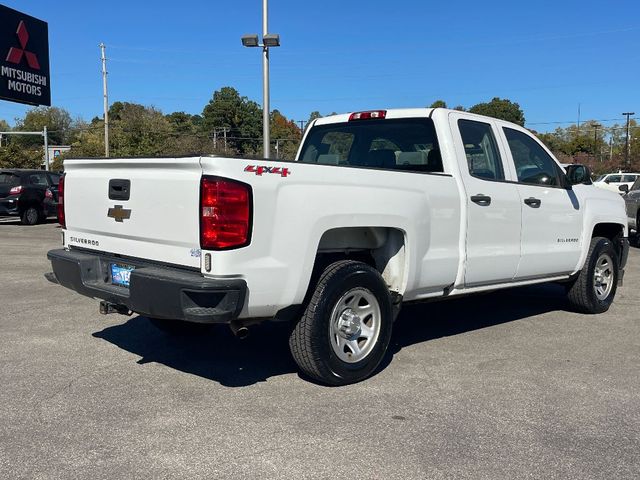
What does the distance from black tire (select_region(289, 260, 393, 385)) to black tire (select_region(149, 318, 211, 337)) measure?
1.67 metres

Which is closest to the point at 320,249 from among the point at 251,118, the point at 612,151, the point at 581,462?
the point at 581,462

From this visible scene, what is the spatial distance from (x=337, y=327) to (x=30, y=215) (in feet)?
55.4

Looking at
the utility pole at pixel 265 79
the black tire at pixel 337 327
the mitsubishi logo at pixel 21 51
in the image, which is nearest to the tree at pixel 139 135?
the mitsubishi logo at pixel 21 51

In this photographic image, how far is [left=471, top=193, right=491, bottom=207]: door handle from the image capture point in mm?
5137

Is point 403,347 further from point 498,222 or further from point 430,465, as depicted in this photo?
point 430,465

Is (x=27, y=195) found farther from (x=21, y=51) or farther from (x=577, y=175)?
(x=577, y=175)

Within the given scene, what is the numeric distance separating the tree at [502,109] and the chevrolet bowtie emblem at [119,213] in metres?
75.0

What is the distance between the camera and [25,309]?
6.91 m

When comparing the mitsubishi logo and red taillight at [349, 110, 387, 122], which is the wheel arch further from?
the mitsubishi logo

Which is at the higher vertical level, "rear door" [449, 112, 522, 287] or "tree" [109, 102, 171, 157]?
"tree" [109, 102, 171, 157]

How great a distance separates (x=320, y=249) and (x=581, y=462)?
6.86ft

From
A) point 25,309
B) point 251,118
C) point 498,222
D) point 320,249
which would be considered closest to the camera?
point 320,249

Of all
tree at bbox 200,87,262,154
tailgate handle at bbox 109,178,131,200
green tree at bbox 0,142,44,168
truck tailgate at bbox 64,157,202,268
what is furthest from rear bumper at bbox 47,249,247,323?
tree at bbox 200,87,262,154

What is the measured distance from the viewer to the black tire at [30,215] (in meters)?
18.6
